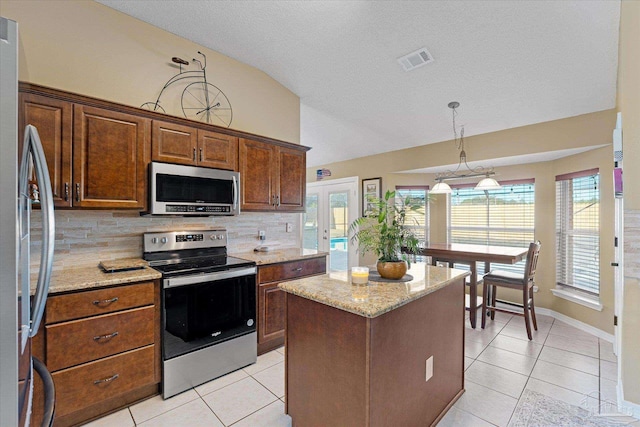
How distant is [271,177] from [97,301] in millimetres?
1891

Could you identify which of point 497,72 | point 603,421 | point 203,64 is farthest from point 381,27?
point 603,421

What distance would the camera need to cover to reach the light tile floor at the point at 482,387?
2.01m

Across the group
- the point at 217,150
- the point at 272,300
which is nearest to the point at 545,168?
the point at 272,300

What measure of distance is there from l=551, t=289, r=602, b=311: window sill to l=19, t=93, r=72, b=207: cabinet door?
200 inches

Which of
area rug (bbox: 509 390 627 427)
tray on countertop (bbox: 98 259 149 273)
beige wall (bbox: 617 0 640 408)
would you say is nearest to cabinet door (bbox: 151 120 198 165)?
tray on countertop (bbox: 98 259 149 273)

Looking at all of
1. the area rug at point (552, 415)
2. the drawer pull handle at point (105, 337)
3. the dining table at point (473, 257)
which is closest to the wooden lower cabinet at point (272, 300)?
the drawer pull handle at point (105, 337)

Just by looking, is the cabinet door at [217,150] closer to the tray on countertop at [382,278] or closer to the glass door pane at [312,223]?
the tray on countertop at [382,278]

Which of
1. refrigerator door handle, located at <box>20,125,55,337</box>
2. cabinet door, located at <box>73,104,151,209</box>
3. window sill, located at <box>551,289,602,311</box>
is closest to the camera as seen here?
refrigerator door handle, located at <box>20,125,55,337</box>

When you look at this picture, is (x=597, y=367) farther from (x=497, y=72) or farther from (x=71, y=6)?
(x=71, y=6)

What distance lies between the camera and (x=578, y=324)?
357 cm

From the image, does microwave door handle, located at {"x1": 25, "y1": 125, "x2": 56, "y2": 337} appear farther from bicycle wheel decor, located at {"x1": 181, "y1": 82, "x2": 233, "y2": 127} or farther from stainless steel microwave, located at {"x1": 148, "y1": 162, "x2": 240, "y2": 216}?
bicycle wheel decor, located at {"x1": 181, "y1": 82, "x2": 233, "y2": 127}

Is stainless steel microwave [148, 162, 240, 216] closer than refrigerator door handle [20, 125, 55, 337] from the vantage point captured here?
No

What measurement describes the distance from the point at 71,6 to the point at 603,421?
189 inches

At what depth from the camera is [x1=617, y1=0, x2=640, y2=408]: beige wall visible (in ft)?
6.52
